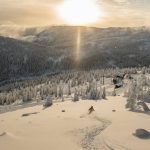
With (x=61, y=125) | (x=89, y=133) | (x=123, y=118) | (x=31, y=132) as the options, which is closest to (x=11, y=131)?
(x=31, y=132)

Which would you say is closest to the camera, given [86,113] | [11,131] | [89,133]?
[89,133]

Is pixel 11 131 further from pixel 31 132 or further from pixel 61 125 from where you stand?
pixel 61 125

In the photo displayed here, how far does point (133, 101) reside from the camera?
53.7 m

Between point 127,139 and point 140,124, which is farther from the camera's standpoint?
point 140,124

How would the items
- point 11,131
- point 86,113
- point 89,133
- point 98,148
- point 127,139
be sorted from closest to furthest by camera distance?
point 98,148 → point 127,139 → point 89,133 → point 11,131 → point 86,113

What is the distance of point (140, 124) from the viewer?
4250 centimetres

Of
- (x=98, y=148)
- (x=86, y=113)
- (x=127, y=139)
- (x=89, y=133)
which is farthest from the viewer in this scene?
(x=86, y=113)

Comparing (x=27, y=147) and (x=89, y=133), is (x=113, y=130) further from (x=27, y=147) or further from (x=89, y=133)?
(x=27, y=147)

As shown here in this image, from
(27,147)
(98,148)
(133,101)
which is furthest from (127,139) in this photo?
(133,101)

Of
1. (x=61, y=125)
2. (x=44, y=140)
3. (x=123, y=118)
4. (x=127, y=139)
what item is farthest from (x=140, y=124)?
(x=44, y=140)

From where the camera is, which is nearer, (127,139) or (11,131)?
(127,139)

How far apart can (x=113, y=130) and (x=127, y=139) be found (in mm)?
4413

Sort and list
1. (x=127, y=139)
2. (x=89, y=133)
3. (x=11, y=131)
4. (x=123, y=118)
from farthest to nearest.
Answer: (x=123, y=118)
(x=11, y=131)
(x=89, y=133)
(x=127, y=139)

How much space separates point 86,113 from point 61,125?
9.00 metres
